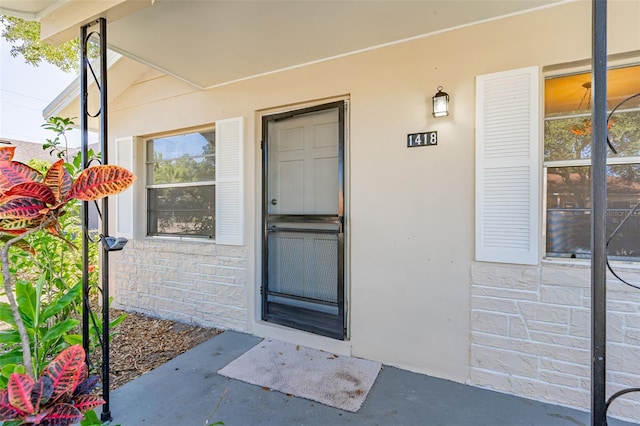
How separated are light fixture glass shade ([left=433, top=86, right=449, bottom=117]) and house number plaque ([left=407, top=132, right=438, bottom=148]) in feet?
0.52

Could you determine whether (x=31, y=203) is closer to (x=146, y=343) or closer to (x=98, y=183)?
(x=98, y=183)

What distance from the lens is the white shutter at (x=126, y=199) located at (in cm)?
405

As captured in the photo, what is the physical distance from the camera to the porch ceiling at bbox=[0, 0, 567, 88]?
2.06 metres

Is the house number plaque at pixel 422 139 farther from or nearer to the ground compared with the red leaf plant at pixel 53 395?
farther from the ground

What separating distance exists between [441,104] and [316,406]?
2404 mm

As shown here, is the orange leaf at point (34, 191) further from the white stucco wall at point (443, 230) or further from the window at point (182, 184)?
the window at point (182, 184)

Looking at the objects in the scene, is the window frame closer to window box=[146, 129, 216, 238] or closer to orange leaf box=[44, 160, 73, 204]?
window box=[146, 129, 216, 238]

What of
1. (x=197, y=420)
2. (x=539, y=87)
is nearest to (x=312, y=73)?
(x=539, y=87)

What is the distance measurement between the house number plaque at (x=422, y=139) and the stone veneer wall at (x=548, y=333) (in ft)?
3.39

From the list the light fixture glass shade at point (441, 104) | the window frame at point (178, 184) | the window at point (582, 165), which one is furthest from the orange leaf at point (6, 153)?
the window at point (582, 165)

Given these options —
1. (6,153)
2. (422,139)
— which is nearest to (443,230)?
(422,139)

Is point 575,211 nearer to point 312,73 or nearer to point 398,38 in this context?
point 398,38

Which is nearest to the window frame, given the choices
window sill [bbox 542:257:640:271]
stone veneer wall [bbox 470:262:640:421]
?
stone veneer wall [bbox 470:262:640:421]

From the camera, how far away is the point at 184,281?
12.0ft
